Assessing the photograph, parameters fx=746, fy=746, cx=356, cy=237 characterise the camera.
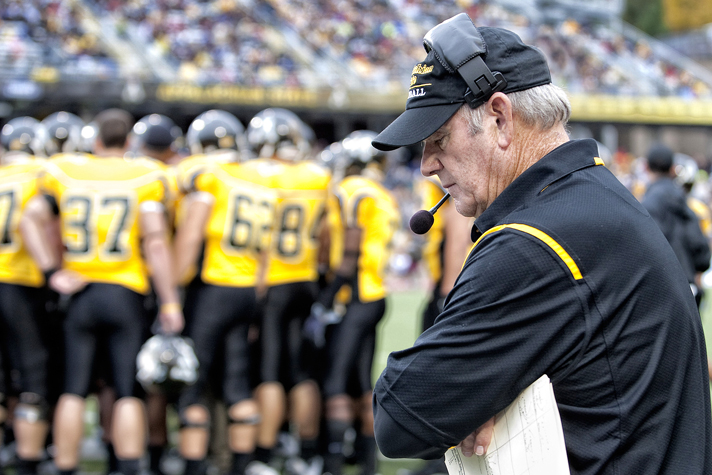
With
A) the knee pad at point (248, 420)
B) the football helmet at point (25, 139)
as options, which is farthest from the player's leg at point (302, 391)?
the football helmet at point (25, 139)

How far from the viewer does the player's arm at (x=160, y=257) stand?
14.4 feet

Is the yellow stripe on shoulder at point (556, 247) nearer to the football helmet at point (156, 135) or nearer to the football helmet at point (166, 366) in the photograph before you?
the football helmet at point (166, 366)

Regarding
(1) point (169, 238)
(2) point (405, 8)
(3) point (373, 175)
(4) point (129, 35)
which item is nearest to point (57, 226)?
(1) point (169, 238)

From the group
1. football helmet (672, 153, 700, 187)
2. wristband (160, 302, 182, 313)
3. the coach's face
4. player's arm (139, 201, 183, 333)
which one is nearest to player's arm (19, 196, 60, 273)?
player's arm (139, 201, 183, 333)

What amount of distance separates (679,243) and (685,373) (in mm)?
4283

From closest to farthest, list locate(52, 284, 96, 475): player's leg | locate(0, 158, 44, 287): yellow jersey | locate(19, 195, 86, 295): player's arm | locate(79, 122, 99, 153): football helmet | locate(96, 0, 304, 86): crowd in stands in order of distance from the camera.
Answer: locate(52, 284, 96, 475): player's leg, locate(19, 195, 86, 295): player's arm, locate(0, 158, 44, 287): yellow jersey, locate(79, 122, 99, 153): football helmet, locate(96, 0, 304, 86): crowd in stands

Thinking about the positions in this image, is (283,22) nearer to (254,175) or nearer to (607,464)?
(254,175)

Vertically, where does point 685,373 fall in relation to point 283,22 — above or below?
above

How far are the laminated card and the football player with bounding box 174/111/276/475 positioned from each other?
135 inches

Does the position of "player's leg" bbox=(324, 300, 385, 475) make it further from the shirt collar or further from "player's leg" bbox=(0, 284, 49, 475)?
the shirt collar

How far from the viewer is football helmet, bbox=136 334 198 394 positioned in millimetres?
4121

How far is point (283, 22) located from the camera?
89.9 feet

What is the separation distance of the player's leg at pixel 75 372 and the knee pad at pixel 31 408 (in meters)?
0.34

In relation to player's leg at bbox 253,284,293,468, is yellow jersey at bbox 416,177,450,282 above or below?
above
